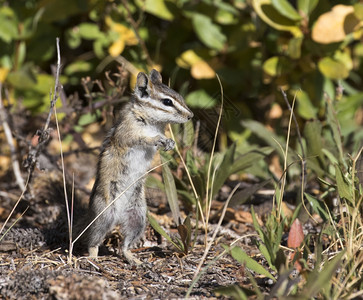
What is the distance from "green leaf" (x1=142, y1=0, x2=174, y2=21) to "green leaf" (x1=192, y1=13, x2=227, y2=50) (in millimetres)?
280

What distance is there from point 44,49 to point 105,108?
1.30 m

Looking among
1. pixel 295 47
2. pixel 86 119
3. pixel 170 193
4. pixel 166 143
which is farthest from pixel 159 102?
pixel 295 47

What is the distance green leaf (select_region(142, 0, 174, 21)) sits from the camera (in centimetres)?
555

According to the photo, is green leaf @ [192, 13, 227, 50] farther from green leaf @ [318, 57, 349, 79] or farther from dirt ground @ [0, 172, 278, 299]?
dirt ground @ [0, 172, 278, 299]

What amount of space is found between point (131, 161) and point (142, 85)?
518 millimetres

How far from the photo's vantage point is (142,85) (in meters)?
3.87

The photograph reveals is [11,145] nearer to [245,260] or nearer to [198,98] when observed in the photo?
[198,98]

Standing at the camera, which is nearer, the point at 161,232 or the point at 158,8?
the point at 161,232

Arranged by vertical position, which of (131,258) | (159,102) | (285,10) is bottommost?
(131,258)

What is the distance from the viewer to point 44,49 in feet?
19.1

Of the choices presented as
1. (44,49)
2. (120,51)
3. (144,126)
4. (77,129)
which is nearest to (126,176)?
(144,126)

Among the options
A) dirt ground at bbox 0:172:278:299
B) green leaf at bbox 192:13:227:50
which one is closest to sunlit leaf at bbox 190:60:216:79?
green leaf at bbox 192:13:227:50

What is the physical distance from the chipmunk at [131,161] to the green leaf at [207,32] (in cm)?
177

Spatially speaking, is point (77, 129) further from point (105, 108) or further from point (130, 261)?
point (130, 261)
